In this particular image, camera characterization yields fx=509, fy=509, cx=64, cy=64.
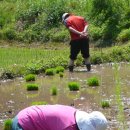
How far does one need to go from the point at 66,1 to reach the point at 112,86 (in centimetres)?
1133

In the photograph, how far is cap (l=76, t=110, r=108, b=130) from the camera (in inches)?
172

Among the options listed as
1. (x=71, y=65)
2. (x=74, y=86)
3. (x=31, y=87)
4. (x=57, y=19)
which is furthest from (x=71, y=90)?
(x=57, y=19)

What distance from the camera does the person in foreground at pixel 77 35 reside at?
506 inches

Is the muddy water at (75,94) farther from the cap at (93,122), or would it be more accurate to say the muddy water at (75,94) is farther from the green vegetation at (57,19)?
the green vegetation at (57,19)

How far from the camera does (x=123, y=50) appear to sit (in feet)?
47.9

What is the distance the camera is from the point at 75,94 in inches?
404

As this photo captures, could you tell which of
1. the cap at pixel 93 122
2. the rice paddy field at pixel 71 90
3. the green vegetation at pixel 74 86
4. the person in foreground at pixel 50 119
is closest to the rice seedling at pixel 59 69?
the rice paddy field at pixel 71 90

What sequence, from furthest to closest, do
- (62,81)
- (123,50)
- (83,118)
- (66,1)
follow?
1. (66,1)
2. (123,50)
3. (62,81)
4. (83,118)

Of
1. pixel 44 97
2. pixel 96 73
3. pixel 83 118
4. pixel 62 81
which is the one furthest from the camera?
pixel 96 73

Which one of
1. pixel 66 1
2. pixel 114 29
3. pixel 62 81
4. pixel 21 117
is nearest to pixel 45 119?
pixel 21 117

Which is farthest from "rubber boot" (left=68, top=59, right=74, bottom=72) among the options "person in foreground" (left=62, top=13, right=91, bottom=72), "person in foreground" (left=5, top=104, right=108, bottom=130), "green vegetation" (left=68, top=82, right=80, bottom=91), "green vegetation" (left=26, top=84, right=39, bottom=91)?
"person in foreground" (left=5, top=104, right=108, bottom=130)

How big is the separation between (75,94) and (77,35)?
2.99 meters

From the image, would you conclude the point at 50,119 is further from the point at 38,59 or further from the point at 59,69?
the point at 38,59

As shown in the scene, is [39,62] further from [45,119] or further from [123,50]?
[45,119]
